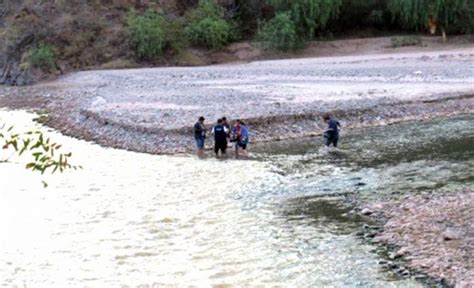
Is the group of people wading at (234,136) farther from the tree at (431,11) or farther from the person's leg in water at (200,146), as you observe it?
the tree at (431,11)

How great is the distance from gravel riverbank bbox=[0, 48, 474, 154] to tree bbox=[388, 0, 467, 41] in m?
8.16

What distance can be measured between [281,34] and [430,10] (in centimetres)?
1302

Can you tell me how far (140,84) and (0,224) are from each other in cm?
2939

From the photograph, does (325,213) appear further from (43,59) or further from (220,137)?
(43,59)

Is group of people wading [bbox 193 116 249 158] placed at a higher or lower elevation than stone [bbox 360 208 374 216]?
higher

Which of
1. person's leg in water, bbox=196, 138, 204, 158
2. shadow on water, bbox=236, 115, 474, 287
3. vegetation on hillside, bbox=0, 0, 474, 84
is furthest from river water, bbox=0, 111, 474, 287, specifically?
vegetation on hillside, bbox=0, 0, 474, 84

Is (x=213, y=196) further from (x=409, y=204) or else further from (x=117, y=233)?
(x=409, y=204)

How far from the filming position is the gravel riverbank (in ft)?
95.1

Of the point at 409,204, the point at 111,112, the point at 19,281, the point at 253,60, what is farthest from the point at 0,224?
the point at 253,60

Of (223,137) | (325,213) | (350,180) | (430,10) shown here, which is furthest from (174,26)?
(325,213)

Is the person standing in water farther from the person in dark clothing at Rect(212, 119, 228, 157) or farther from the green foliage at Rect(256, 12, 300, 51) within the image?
the green foliage at Rect(256, 12, 300, 51)

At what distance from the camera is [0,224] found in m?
16.9

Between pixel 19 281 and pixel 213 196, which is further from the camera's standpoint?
pixel 213 196

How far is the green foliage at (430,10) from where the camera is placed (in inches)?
2288
